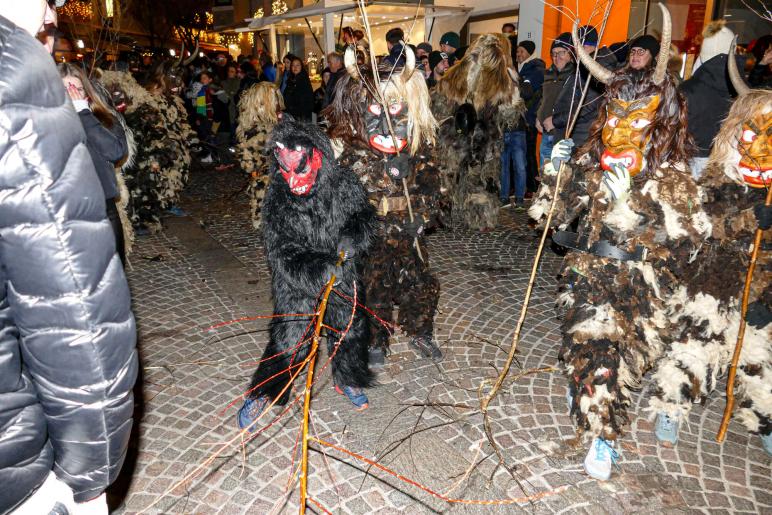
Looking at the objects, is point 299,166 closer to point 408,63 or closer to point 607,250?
point 408,63

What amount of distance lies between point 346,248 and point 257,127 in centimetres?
483

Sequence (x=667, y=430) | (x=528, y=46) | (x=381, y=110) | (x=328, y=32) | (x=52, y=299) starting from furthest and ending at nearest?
(x=328, y=32) < (x=528, y=46) < (x=381, y=110) < (x=667, y=430) < (x=52, y=299)

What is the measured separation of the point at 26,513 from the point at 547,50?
978cm

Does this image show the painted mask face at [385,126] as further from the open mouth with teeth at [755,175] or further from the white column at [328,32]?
the white column at [328,32]

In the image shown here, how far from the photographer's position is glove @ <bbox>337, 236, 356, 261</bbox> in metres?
3.07

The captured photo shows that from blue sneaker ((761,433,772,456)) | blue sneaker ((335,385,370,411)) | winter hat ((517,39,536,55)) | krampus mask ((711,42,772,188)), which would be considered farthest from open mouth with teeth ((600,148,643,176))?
winter hat ((517,39,536,55))

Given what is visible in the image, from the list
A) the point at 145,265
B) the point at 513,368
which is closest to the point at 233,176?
the point at 145,265

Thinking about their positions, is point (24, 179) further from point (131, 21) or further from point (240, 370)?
point (131, 21)

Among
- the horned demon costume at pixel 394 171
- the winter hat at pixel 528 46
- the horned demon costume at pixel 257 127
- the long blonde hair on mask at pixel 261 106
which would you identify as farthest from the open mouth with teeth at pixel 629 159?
the winter hat at pixel 528 46

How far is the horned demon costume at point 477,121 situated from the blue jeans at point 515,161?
654 millimetres

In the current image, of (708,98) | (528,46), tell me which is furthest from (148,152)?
(708,98)

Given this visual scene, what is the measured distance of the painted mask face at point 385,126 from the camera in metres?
3.65

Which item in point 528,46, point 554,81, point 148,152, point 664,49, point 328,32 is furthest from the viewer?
point 328,32

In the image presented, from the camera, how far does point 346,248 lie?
3074 millimetres
